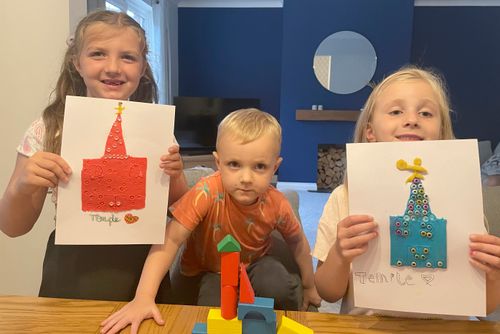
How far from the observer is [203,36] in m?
6.05

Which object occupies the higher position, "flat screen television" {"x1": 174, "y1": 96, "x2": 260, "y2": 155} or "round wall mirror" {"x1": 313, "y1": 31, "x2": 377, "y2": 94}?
"round wall mirror" {"x1": 313, "y1": 31, "x2": 377, "y2": 94}

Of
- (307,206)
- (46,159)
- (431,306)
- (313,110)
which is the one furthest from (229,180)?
(313,110)

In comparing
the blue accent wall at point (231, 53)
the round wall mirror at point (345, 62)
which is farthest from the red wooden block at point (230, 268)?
the blue accent wall at point (231, 53)

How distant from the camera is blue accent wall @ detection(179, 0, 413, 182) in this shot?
5.18m

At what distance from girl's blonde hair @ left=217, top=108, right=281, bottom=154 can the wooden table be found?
38cm

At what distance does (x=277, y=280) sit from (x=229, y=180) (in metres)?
0.25

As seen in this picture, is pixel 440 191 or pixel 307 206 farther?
pixel 307 206

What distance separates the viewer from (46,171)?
0.80m

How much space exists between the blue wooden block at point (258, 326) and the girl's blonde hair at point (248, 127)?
0.44 meters

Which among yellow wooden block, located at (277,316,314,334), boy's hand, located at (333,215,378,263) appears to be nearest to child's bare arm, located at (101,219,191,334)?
yellow wooden block, located at (277,316,314,334)

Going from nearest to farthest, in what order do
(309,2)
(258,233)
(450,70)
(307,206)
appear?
(258,233)
(307,206)
(309,2)
(450,70)

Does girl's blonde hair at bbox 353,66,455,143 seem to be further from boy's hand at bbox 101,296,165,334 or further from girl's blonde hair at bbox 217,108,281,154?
boy's hand at bbox 101,296,165,334

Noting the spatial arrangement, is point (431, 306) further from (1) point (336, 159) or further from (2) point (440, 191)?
(1) point (336, 159)

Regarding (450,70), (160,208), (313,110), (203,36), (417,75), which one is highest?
(203,36)
